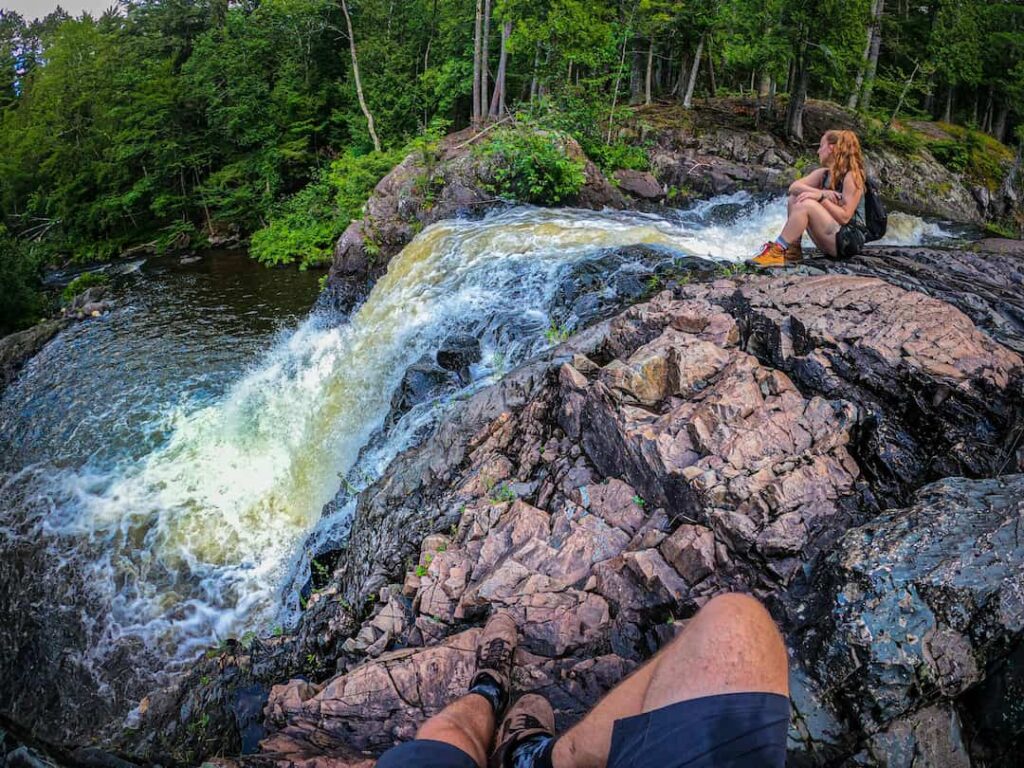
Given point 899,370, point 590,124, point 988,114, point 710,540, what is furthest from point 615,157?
point 988,114

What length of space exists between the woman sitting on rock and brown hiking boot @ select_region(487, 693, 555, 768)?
4892mm

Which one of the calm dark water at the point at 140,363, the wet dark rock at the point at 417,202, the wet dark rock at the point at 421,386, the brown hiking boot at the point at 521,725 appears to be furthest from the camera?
the wet dark rock at the point at 417,202

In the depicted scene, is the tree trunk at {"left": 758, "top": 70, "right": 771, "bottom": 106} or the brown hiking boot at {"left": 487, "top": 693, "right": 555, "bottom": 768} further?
the tree trunk at {"left": 758, "top": 70, "right": 771, "bottom": 106}

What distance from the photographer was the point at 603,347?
4.97 m

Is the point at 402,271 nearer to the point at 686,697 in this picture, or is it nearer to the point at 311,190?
the point at 686,697

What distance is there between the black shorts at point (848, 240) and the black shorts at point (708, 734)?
16.5 feet

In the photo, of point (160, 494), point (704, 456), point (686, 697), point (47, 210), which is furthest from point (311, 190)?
point (686, 697)

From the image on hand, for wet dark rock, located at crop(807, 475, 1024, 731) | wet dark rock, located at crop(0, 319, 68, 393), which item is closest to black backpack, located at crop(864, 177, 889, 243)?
wet dark rock, located at crop(807, 475, 1024, 731)

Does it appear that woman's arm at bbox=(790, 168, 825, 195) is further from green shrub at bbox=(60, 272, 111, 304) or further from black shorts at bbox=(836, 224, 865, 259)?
green shrub at bbox=(60, 272, 111, 304)

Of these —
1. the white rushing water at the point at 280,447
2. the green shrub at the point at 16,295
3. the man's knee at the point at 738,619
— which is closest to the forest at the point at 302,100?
the green shrub at the point at 16,295

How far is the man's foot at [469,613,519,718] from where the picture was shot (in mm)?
2701

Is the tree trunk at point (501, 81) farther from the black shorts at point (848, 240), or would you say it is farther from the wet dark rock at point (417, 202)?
the black shorts at point (848, 240)

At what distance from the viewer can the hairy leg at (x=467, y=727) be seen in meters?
2.22

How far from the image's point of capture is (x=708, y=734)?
5.40ft
